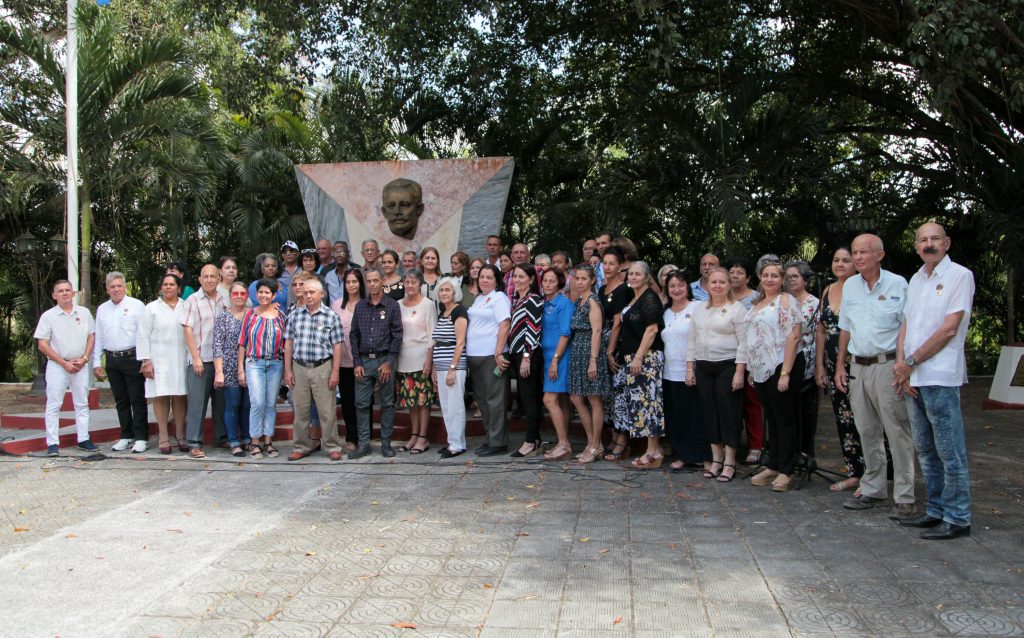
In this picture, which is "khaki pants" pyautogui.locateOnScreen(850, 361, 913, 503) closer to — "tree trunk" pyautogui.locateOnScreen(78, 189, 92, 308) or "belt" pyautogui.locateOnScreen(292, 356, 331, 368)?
"belt" pyautogui.locateOnScreen(292, 356, 331, 368)

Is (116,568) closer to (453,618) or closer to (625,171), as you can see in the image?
(453,618)

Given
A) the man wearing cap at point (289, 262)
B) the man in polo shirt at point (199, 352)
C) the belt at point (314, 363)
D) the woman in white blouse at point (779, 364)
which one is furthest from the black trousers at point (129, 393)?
the woman in white blouse at point (779, 364)

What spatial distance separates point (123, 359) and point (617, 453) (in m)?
4.58

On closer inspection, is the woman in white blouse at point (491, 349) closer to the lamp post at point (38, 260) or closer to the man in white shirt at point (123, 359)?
the man in white shirt at point (123, 359)

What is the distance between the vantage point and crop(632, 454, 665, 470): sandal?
685 cm

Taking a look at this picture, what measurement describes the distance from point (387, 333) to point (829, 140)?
7.77 meters

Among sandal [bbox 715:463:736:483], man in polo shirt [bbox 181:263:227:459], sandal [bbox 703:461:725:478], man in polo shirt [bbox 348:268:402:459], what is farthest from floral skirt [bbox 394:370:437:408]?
Answer: sandal [bbox 715:463:736:483]

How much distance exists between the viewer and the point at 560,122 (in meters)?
13.7

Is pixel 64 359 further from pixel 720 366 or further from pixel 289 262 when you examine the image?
pixel 720 366

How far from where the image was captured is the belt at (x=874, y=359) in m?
5.33

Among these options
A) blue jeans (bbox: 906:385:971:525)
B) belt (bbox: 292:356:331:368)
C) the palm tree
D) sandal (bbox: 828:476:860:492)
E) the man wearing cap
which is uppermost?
the palm tree

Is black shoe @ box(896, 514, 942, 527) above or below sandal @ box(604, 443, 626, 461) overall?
below

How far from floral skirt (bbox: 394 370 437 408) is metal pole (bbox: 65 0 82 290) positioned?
18.4 feet

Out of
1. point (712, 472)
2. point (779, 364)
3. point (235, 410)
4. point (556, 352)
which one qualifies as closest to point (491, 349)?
point (556, 352)
